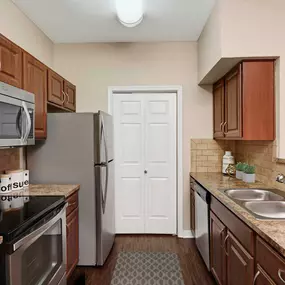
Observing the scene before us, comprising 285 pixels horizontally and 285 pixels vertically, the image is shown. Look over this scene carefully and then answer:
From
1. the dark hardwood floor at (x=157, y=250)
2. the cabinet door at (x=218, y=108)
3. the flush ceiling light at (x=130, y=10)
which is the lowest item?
the dark hardwood floor at (x=157, y=250)

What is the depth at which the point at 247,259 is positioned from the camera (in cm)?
157

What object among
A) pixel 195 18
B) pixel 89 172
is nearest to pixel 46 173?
pixel 89 172

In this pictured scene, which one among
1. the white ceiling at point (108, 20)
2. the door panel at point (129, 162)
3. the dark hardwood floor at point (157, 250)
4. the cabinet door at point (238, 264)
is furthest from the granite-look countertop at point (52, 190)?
the white ceiling at point (108, 20)

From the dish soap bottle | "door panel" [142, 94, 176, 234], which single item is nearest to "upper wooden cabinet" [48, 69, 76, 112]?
"door panel" [142, 94, 176, 234]

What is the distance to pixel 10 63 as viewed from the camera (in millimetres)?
1989

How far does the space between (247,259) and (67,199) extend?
5.00 feet

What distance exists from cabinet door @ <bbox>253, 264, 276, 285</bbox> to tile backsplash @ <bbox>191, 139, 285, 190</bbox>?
1.09 meters

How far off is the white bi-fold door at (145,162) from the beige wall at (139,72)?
0.20 m

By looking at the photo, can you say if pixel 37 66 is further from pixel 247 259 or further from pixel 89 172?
pixel 247 259

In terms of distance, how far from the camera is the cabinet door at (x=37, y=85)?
2238mm

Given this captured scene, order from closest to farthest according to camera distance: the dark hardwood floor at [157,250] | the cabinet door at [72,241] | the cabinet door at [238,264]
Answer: the cabinet door at [238,264]
the cabinet door at [72,241]
the dark hardwood floor at [157,250]

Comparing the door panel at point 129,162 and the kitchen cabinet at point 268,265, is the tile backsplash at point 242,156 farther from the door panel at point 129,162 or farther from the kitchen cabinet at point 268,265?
the kitchen cabinet at point 268,265

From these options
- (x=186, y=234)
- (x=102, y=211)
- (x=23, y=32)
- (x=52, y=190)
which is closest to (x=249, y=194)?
(x=102, y=211)

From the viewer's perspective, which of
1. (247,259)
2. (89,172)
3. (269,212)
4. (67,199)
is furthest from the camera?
(89,172)
